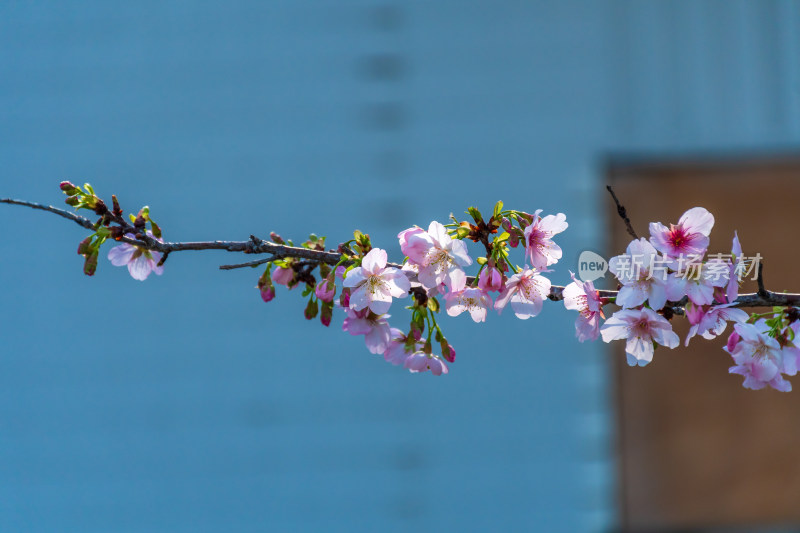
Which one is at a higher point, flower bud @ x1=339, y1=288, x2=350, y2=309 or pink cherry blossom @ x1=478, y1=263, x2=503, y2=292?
pink cherry blossom @ x1=478, y1=263, x2=503, y2=292

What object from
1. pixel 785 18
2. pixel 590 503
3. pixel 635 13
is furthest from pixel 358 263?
pixel 785 18

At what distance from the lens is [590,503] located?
281cm

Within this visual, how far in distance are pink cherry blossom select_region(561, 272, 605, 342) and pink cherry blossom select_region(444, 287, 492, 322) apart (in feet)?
0.27

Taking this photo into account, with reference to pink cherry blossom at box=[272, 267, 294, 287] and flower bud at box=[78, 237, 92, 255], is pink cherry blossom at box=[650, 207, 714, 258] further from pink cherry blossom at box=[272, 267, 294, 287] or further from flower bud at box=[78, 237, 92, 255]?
flower bud at box=[78, 237, 92, 255]

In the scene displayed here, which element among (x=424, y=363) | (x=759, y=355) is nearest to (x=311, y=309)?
(x=424, y=363)

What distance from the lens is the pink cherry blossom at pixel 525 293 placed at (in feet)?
Result: 2.54

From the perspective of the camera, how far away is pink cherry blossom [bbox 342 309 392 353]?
821mm

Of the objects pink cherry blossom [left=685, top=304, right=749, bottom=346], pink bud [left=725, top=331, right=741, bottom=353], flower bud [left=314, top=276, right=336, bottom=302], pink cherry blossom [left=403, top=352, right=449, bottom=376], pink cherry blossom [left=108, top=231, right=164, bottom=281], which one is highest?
pink cherry blossom [left=108, top=231, right=164, bottom=281]

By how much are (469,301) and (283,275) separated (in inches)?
8.5

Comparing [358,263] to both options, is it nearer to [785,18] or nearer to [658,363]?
[658,363]

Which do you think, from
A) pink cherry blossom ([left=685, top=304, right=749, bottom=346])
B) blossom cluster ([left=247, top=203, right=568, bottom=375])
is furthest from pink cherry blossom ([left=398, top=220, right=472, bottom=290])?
pink cherry blossom ([left=685, top=304, right=749, bottom=346])

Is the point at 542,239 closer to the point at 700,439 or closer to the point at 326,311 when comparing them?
the point at 326,311

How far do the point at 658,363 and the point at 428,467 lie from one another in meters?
0.95

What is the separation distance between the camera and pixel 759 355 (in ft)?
2.46
